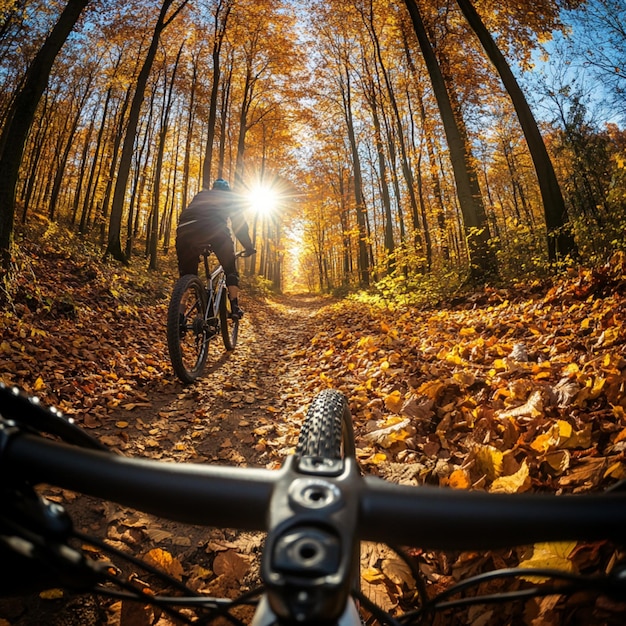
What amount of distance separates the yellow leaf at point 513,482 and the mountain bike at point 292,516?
1269mm

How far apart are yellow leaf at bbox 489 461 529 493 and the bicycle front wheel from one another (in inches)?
137

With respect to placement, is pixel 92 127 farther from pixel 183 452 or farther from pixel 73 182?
pixel 183 452

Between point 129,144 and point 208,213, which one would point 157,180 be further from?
point 208,213

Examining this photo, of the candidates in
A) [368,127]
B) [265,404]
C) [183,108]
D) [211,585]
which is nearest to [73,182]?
[183,108]

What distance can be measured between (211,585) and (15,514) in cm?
169

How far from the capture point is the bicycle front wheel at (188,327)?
13.6ft

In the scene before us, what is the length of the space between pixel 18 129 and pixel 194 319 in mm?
4592

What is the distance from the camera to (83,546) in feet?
6.20

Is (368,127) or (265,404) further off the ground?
(368,127)

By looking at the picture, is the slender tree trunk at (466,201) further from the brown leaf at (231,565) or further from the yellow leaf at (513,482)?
the brown leaf at (231,565)

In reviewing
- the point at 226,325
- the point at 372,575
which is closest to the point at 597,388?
the point at 372,575

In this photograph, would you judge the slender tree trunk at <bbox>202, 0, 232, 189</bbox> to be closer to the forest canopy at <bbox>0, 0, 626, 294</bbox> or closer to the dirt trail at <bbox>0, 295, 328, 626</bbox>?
the forest canopy at <bbox>0, 0, 626, 294</bbox>

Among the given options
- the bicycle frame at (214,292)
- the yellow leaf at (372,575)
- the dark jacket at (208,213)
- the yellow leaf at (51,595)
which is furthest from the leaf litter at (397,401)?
the dark jacket at (208,213)

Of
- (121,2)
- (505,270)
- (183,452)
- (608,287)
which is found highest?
(121,2)
